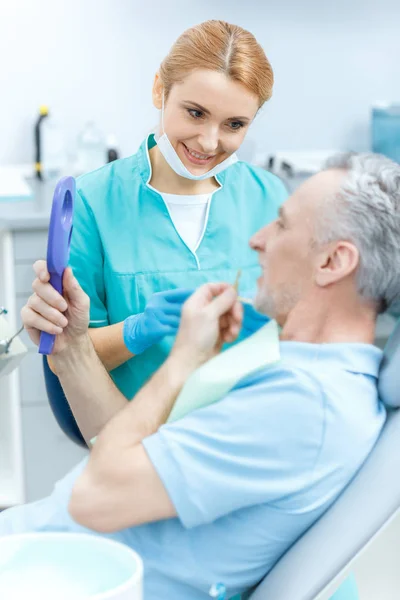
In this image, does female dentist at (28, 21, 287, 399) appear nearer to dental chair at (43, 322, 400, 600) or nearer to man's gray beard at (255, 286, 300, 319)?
man's gray beard at (255, 286, 300, 319)

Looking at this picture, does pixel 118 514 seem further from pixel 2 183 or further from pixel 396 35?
pixel 396 35

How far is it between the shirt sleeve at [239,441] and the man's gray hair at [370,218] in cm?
12

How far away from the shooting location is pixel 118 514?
2.91ft

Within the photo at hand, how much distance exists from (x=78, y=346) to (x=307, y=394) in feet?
0.78

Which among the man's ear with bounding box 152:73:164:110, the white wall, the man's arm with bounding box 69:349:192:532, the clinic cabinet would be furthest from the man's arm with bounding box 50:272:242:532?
the white wall

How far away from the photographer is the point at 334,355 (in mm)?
936

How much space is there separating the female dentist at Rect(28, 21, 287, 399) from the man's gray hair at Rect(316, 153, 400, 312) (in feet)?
0.26

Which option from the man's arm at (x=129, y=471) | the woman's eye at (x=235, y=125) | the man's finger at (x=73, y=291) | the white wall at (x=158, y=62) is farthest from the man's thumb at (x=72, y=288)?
the white wall at (x=158, y=62)

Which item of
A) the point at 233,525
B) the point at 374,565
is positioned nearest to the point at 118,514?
the point at 233,525

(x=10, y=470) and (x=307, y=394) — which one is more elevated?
(x=307, y=394)

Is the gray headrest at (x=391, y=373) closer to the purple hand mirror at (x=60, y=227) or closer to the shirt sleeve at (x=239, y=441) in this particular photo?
the shirt sleeve at (x=239, y=441)

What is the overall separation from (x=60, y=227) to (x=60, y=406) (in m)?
0.45

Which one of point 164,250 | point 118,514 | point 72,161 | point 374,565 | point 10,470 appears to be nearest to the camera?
point 118,514

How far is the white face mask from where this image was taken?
101 centimetres
